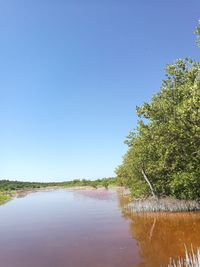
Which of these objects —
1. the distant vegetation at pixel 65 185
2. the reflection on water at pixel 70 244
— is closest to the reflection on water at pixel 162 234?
the reflection on water at pixel 70 244

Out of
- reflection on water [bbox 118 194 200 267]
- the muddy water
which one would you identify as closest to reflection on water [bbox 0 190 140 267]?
the muddy water

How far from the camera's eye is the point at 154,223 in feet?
73.4

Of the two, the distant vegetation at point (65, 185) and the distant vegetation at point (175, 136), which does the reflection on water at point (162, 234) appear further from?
the distant vegetation at point (65, 185)

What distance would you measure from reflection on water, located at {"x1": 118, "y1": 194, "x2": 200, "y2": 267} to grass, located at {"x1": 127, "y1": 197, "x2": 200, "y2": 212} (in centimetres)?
82

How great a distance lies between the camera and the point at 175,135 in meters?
19.3

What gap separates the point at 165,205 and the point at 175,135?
29.0 feet

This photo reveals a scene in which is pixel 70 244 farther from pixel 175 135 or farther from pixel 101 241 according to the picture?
pixel 175 135

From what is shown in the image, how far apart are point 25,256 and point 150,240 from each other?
6.65 m

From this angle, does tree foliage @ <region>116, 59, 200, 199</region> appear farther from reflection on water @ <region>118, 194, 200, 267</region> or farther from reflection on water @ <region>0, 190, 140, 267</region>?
reflection on water @ <region>0, 190, 140, 267</region>

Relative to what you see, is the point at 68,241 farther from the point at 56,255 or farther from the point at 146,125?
the point at 146,125

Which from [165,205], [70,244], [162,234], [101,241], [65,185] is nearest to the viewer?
[101,241]

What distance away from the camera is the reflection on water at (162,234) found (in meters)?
13.9

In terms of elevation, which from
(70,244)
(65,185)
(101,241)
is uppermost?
(65,185)

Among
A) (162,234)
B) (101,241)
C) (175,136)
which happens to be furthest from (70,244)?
(175,136)
